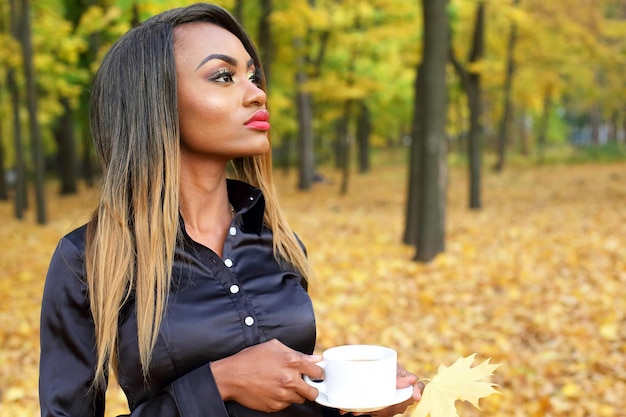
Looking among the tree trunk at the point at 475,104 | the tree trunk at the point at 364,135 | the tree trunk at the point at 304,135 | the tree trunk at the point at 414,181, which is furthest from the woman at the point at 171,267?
the tree trunk at the point at 364,135

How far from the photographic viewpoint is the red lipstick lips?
1.81 meters

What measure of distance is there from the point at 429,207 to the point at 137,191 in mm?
8284

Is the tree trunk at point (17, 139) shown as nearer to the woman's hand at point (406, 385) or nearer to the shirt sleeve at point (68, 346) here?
the shirt sleeve at point (68, 346)

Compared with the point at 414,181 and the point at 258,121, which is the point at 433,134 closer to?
the point at 414,181

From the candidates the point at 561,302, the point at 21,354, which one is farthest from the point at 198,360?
the point at 561,302

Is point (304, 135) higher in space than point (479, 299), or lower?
higher

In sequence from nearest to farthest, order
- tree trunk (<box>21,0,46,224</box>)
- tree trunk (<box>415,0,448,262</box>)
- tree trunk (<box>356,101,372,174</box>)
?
1. tree trunk (<box>415,0,448,262</box>)
2. tree trunk (<box>21,0,46,224</box>)
3. tree trunk (<box>356,101,372,174</box>)

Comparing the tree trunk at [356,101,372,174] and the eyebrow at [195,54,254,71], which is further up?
the eyebrow at [195,54,254,71]

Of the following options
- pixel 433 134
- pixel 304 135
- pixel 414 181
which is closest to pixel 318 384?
pixel 433 134

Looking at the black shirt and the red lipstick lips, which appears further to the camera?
the red lipstick lips

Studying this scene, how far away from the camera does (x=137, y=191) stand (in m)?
1.74

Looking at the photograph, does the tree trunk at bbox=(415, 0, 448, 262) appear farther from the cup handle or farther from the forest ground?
the cup handle

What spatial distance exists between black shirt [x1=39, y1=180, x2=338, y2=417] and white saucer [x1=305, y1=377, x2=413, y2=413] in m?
0.23

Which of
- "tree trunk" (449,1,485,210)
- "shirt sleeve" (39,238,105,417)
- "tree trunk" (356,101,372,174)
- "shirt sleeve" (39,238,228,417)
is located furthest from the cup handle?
"tree trunk" (356,101,372,174)
